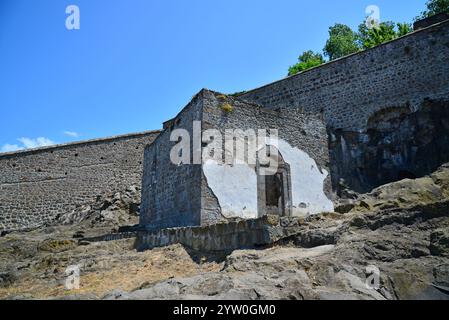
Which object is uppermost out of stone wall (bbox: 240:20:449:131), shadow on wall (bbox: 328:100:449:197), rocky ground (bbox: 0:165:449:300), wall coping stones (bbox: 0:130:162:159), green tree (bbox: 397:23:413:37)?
green tree (bbox: 397:23:413:37)

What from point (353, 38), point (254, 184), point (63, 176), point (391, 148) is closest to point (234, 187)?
point (254, 184)

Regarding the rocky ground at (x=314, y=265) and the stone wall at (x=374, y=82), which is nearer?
the rocky ground at (x=314, y=265)

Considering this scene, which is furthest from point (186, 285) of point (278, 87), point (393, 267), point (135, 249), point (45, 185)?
point (45, 185)

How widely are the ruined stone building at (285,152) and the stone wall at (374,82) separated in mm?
44

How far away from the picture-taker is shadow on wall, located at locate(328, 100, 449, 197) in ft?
51.2

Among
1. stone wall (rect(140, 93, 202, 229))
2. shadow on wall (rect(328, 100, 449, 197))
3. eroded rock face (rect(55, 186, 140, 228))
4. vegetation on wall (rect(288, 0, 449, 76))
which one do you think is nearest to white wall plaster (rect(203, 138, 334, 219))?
stone wall (rect(140, 93, 202, 229))

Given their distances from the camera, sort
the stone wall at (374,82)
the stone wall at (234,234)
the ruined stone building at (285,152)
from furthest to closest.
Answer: the stone wall at (374,82) < the ruined stone building at (285,152) < the stone wall at (234,234)

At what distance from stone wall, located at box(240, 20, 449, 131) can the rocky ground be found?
9.69 meters

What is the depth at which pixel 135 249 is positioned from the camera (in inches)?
423

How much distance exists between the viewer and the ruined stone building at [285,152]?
11344mm

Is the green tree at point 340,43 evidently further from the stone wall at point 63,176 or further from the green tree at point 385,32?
the stone wall at point 63,176

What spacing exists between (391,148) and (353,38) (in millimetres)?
23796

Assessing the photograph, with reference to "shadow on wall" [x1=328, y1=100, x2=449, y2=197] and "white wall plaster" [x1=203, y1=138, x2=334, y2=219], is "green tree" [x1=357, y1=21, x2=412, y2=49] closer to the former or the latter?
"shadow on wall" [x1=328, y1=100, x2=449, y2=197]

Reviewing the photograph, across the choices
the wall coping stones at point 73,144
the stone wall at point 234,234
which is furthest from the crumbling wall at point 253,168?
the wall coping stones at point 73,144
